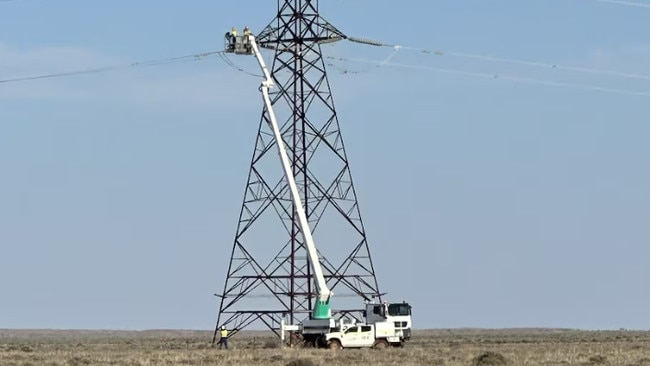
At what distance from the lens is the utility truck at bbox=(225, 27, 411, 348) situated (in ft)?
249

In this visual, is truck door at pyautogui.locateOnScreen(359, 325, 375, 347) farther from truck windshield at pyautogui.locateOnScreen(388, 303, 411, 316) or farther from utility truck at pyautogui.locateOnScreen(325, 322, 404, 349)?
truck windshield at pyautogui.locateOnScreen(388, 303, 411, 316)

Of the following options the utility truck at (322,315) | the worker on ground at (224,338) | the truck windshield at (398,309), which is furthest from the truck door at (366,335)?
the worker on ground at (224,338)

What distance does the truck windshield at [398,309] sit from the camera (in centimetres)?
7875

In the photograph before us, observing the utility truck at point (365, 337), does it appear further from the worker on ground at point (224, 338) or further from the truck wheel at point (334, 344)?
the worker on ground at point (224, 338)

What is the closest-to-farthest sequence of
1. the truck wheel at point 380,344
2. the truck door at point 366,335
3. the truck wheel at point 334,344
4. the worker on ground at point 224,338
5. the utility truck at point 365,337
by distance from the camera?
the truck wheel at point 334,344, the utility truck at point 365,337, the truck wheel at point 380,344, the truck door at point 366,335, the worker on ground at point 224,338

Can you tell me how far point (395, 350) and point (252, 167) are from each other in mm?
14571

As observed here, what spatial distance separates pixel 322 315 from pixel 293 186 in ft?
23.6

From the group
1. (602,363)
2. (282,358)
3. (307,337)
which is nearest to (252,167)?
(307,337)

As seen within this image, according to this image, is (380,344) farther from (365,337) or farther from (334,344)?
(334,344)

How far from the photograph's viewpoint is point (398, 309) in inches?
3113

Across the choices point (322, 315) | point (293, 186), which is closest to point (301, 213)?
point (293, 186)

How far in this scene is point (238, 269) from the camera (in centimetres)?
7981

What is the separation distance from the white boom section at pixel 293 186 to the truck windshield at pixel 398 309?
3.49 meters

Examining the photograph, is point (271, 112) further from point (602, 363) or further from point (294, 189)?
point (602, 363)
